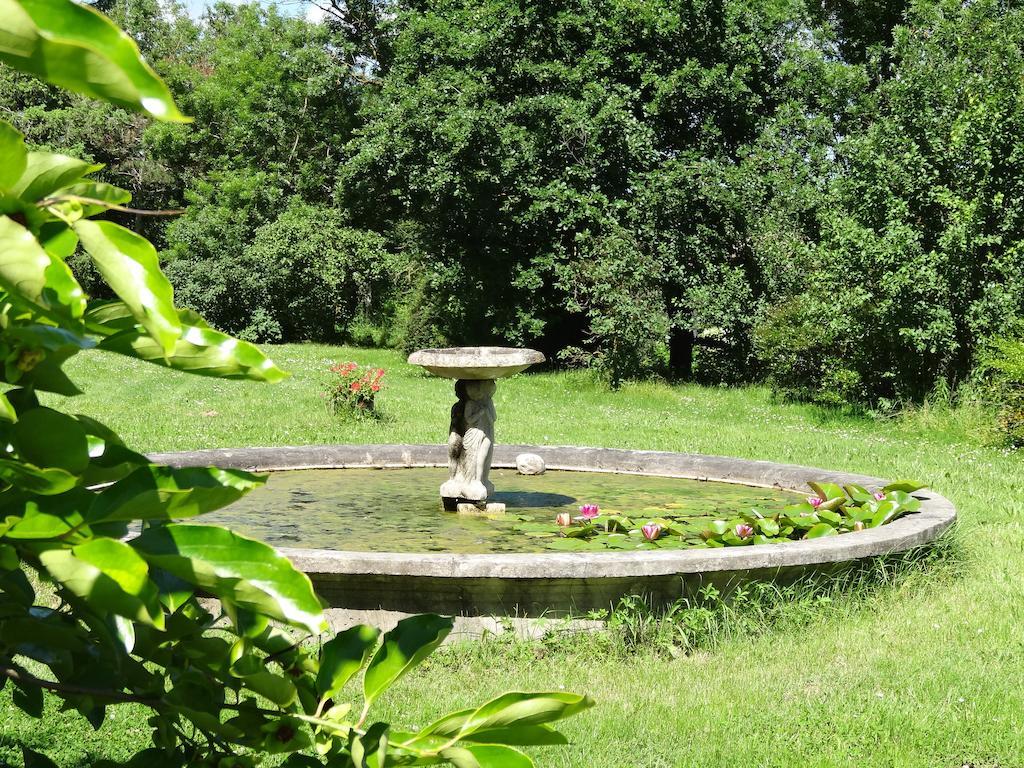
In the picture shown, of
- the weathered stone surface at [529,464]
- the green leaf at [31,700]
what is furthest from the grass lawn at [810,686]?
the weathered stone surface at [529,464]

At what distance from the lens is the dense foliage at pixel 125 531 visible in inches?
33.5

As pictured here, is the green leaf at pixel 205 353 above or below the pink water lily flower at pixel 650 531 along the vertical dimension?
above

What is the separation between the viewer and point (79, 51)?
0.78 meters

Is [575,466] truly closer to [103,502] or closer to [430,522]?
[430,522]

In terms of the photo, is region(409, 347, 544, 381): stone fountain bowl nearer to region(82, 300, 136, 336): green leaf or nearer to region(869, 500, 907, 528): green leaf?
region(869, 500, 907, 528): green leaf

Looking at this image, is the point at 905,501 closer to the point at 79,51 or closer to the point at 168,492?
the point at 168,492

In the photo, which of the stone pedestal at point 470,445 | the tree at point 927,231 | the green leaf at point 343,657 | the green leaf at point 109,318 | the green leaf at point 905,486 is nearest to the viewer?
the green leaf at point 109,318

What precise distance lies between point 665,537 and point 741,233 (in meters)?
15.5

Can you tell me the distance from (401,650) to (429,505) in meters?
6.55

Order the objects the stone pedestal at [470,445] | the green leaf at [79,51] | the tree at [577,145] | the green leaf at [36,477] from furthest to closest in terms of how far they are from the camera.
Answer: the tree at [577,145] < the stone pedestal at [470,445] < the green leaf at [36,477] < the green leaf at [79,51]

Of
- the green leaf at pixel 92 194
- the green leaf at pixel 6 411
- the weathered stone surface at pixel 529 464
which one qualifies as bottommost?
the weathered stone surface at pixel 529 464

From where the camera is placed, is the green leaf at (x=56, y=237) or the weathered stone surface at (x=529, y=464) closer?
the green leaf at (x=56, y=237)

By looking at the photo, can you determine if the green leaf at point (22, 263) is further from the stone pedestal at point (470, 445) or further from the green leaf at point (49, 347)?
the stone pedestal at point (470, 445)

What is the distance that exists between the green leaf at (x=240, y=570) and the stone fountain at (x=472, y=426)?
251 inches
